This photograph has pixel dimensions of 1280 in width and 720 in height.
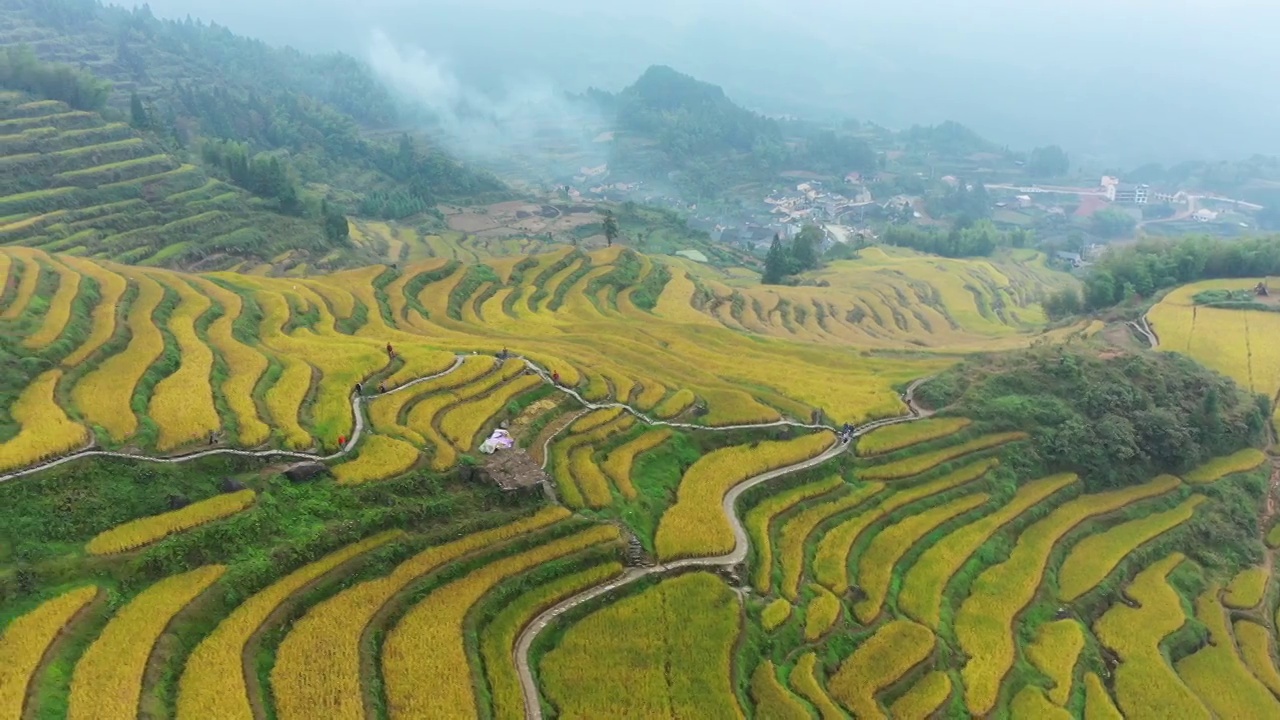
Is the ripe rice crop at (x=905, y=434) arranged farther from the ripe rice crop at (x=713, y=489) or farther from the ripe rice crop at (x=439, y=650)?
the ripe rice crop at (x=439, y=650)

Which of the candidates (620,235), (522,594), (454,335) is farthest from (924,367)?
(620,235)

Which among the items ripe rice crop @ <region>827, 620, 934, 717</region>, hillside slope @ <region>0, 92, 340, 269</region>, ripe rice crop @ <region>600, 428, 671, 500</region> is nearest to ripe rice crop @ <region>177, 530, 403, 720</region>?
ripe rice crop @ <region>600, 428, 671, 500</region>

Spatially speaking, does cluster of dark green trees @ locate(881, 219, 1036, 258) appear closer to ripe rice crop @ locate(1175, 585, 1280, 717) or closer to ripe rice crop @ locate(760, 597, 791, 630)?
ripe rice crop @ locate(1175, 585, 1280, 717)

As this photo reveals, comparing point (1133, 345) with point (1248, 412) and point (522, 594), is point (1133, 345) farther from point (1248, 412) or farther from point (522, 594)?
point (522, 594)

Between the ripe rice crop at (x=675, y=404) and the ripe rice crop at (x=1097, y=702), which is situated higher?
the ripe rice crop at (x=675, y=404)

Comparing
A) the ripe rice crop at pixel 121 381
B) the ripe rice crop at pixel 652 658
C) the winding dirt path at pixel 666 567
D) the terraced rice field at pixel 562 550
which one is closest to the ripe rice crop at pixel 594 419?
the terraced rice field at pixel 562 550
